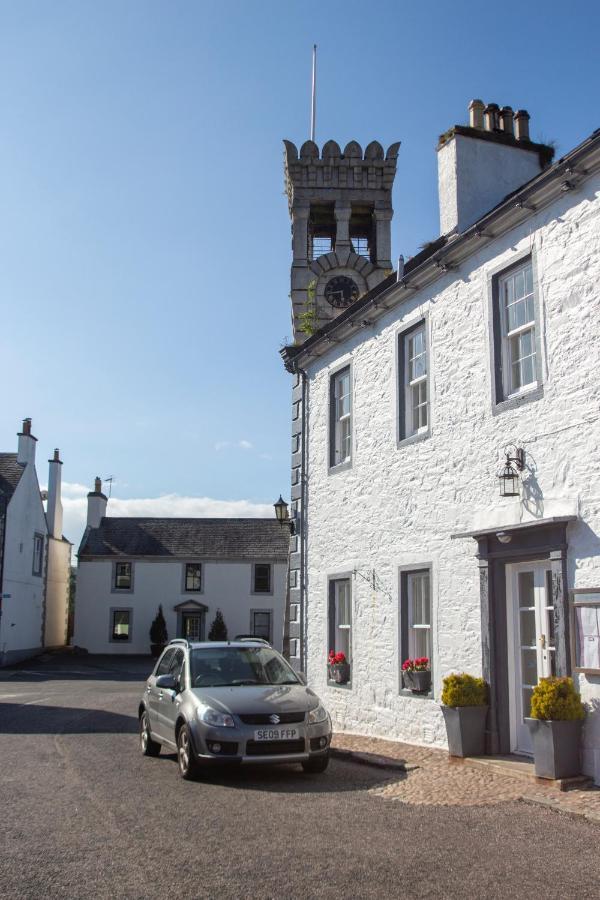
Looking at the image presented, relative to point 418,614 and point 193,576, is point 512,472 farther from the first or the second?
point 193,576

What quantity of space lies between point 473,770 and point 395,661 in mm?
3037

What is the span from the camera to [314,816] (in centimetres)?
776

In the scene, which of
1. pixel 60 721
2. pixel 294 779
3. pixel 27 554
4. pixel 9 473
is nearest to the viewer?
pixel 294 779

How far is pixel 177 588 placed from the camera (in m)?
47.5

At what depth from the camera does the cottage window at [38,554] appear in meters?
42.4

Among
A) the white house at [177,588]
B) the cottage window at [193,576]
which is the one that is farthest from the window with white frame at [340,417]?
the cottage window at [193,576]

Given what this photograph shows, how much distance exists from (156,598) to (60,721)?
102ft

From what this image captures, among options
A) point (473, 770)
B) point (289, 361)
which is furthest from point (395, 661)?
point (289, 361)

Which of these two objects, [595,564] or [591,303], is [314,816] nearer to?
[595,564]

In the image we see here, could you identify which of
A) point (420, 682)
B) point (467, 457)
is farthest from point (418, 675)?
point (467, 457)

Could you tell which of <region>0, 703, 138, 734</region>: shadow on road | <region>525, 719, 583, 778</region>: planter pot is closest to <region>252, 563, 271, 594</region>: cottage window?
<region>0, 703, 138, 734</region>: shadow on road

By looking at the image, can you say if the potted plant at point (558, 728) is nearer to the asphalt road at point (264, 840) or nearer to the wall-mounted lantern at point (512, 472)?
the asphalt road at point (264, 840)

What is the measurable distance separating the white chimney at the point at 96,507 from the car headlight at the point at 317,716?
41.1m

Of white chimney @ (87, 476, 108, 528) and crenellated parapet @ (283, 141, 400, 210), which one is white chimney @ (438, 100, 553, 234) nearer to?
crenellated parapet @ (283, 141, 400, 210)
